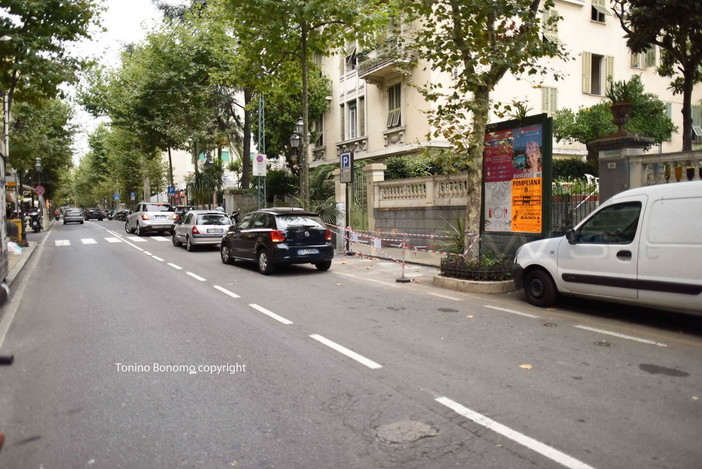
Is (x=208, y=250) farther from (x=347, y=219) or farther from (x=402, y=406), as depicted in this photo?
(x=402, y=406)

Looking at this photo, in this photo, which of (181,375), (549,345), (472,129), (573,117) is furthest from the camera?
(573,117)

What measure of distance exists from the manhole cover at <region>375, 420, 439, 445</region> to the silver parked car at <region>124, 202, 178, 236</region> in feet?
86.2

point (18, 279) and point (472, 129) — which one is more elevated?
point (472, 129)

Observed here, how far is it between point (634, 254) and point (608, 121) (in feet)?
55.1

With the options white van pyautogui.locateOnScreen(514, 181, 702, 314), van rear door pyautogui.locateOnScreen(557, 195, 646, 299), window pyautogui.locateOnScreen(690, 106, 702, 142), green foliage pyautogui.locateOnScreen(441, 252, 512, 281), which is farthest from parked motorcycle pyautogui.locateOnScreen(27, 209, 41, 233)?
window pyautogui.locateOnScreen(690, 106, 702, 142)

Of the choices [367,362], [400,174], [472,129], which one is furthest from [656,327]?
[400,174]

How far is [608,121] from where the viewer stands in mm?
21719

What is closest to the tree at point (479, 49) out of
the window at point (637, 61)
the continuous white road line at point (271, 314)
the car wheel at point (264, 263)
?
the car wheel at point (264, 263)

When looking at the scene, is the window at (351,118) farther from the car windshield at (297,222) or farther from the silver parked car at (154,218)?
the car windshield at (297,222)

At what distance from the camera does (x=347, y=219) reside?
1816 cm

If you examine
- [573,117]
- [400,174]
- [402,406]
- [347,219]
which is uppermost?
[573,117]

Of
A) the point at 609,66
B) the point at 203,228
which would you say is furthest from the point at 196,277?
A: the point at 609,66

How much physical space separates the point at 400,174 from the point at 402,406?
17.1m

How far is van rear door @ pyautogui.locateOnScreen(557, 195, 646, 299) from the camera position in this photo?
7.19 m
